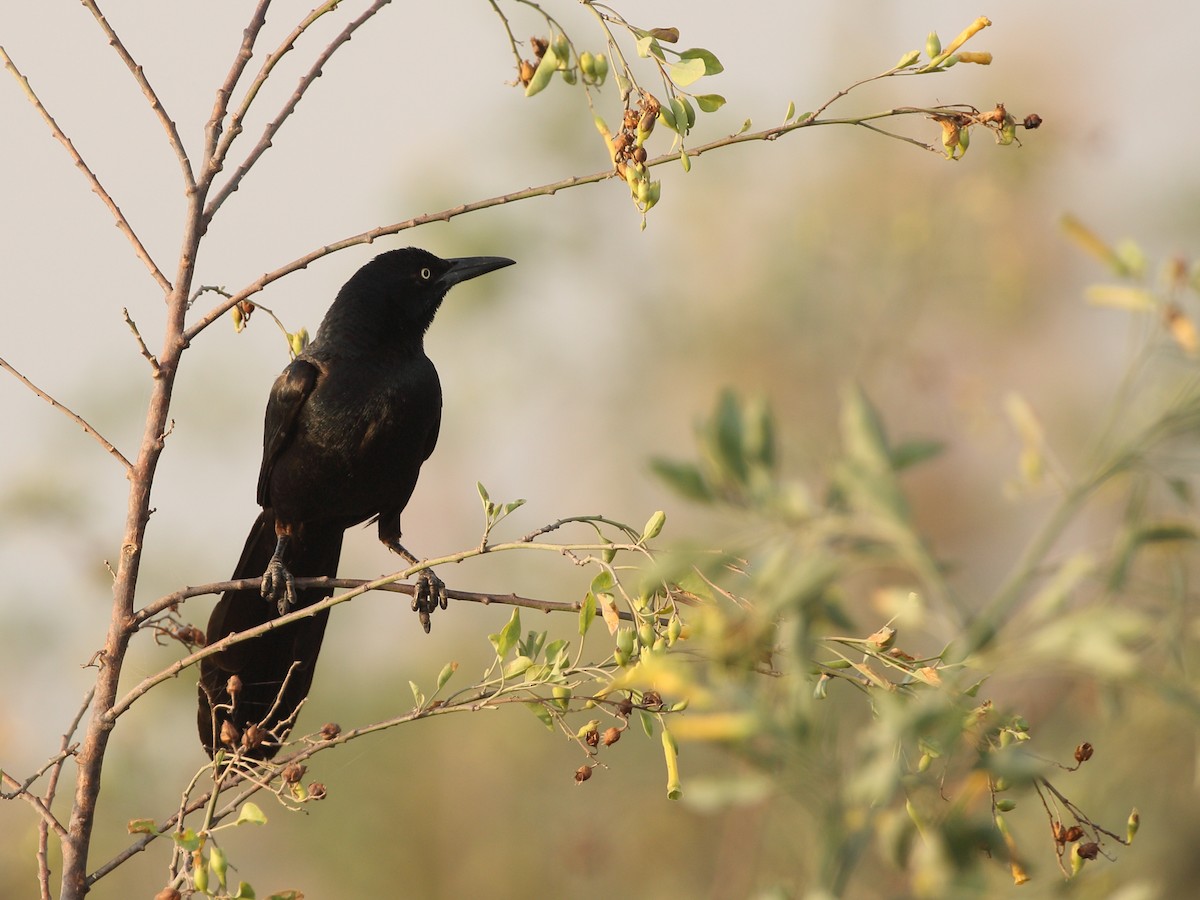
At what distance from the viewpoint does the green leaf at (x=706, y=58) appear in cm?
248

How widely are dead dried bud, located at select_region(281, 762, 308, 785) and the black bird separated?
1981mm

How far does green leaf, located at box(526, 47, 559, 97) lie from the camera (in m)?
2.43

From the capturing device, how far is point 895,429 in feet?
25.7

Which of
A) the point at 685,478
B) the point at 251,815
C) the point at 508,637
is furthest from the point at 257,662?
the point at 685,478

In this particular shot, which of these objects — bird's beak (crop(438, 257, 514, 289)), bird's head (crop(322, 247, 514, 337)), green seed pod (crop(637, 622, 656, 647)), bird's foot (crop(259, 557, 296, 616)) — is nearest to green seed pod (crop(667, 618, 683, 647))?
green seed pod (crop(637, 622, 656, 647))

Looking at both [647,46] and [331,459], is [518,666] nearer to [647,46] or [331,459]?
[647,46]

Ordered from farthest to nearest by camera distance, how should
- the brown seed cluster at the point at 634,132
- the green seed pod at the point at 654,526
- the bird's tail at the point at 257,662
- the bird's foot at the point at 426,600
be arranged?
1. the bird's foot at the point at 426,600
2. the bird's tail at the point at 257,662
3. the brown seed cluster at the point at 634,132
4. the green seed pod at the point at 654,526

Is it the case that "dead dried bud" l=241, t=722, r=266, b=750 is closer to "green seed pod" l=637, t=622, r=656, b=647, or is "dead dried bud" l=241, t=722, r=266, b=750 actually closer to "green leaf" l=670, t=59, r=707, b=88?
"green seed pod" l=637, t=622, r=656, b=647

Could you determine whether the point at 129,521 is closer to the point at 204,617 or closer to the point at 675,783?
the point at 675,783

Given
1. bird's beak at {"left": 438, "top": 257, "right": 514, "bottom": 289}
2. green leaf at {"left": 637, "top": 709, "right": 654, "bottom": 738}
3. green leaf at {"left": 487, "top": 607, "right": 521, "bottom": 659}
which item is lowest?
bird's beak at {"left": 438, "top": 257, "right": 514, "bottom": 289}

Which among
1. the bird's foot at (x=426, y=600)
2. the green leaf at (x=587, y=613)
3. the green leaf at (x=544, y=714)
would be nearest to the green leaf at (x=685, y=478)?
the green leaf at (x=587, y=613)

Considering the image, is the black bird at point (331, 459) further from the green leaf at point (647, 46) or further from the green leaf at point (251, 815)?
the green leaf at point (647, 46)

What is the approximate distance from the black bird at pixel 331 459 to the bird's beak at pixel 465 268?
0.21 metres

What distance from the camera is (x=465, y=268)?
5633 mm
